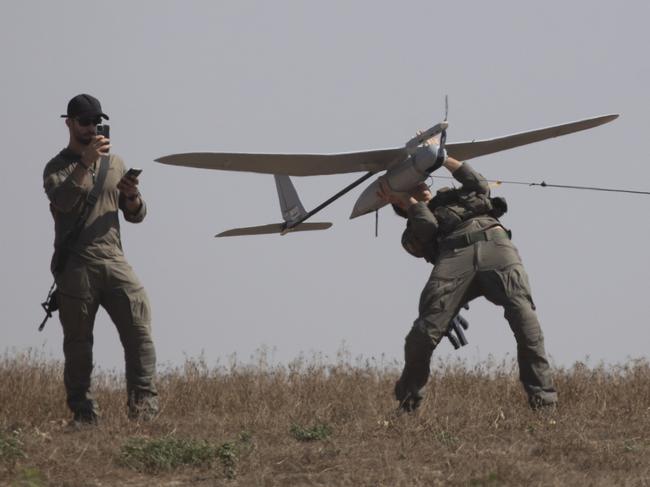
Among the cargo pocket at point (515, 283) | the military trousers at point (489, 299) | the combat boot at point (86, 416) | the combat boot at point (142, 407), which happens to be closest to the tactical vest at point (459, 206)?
the military trousers at point (489, 299)

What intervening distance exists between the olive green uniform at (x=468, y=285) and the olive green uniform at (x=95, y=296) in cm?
196

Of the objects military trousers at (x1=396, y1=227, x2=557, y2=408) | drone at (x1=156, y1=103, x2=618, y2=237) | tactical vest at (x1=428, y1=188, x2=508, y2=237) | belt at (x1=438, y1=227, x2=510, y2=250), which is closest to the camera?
military trousers at (x1=396, y1=227, x2=557, y2=408)

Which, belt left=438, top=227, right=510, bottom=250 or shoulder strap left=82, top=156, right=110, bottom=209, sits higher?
shoulder strap left=82, top=156, right=110, bottom=209

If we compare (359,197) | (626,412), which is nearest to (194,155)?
(359,197)

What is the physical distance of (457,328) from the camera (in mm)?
8492

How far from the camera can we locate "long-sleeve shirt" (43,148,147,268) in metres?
7.60

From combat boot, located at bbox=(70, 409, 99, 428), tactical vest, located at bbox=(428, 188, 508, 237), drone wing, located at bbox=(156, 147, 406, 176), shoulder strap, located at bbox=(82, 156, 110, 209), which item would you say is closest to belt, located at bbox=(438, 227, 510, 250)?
tactical vest, located at bbox=(428, 188, 508, 237)

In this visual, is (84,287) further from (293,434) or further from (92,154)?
(293,434)

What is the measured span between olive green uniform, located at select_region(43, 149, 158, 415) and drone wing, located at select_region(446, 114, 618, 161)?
18.8ft

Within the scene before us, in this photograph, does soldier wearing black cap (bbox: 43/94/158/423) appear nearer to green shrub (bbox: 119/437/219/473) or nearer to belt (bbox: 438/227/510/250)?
green shrub (bbox: 119/437/219/473)

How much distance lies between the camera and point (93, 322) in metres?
7.82

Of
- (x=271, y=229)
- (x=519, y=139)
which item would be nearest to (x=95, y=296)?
(x=519, y=139)

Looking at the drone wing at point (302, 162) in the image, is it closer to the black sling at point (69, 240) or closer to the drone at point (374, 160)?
the drone at point (374, 160)

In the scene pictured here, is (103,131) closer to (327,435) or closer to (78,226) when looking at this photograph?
(78,226)
